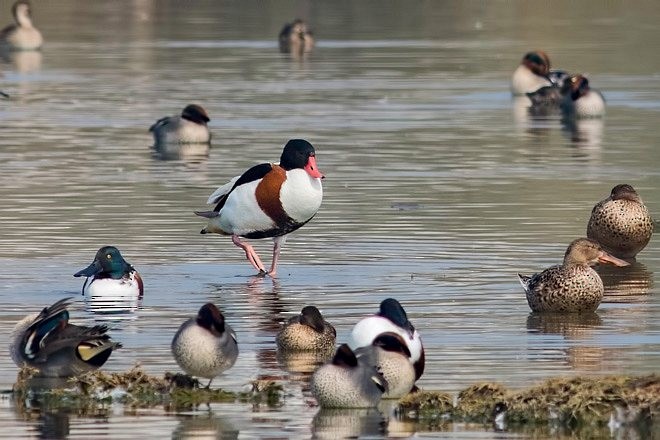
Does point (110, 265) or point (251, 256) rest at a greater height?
point (110, 265)

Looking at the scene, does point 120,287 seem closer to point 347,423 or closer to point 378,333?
point 378,333

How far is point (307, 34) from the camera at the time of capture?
46.5 m

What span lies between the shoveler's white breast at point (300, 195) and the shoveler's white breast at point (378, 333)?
4673 mm

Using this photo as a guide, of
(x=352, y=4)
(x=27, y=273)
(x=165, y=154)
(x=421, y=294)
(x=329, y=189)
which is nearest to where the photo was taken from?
(x=421, y=294)

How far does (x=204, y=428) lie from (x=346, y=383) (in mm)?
800

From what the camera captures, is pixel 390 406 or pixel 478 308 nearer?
pixel 390 406

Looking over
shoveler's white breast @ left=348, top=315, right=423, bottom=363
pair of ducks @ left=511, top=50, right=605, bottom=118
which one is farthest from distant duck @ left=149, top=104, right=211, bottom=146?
shoveler's white breast @ left=348, top=315, right=423, bottom=363

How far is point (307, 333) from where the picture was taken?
1206 centimetres

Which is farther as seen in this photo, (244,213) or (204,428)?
(244,213)

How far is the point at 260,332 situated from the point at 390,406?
2697 mm

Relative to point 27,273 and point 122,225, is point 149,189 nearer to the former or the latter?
point 122,225

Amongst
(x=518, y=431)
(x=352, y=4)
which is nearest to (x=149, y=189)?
(x=518, y=431)

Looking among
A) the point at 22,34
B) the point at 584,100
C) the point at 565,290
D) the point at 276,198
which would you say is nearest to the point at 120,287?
the point at 276,198

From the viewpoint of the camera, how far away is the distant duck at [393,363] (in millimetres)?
10469
